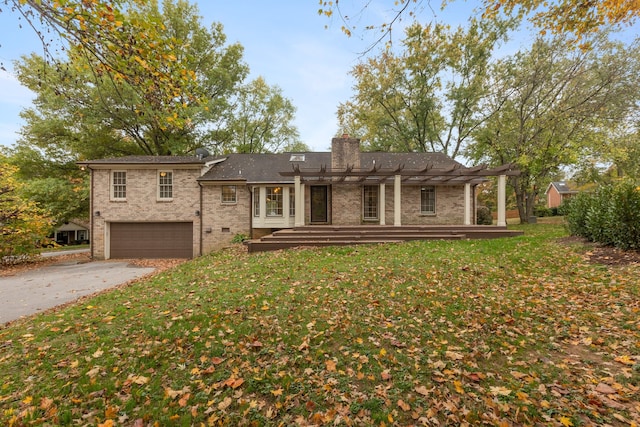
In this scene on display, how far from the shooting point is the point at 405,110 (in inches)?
945

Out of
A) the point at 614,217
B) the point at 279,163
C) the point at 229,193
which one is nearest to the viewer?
the point at 614,217

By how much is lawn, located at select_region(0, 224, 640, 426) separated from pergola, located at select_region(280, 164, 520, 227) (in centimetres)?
702

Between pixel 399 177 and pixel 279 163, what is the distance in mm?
7766

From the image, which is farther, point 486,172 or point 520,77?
point 520,77

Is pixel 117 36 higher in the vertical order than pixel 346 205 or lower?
higher

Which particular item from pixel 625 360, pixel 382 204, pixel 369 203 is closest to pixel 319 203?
pixel 369 203

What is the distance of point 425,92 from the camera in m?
22.6

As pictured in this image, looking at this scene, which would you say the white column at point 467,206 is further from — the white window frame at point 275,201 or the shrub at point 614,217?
the white window frame at point 275,201

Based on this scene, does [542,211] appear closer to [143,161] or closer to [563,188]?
[563,188]

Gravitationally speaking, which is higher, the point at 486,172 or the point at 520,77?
the point at 520,77

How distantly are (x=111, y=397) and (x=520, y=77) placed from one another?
23.8 m

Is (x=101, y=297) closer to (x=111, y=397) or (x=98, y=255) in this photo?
(x=111, y=397)

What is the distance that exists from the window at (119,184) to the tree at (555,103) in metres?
23.6

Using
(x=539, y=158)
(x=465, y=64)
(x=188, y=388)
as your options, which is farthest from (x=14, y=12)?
(x=465, y=64)
